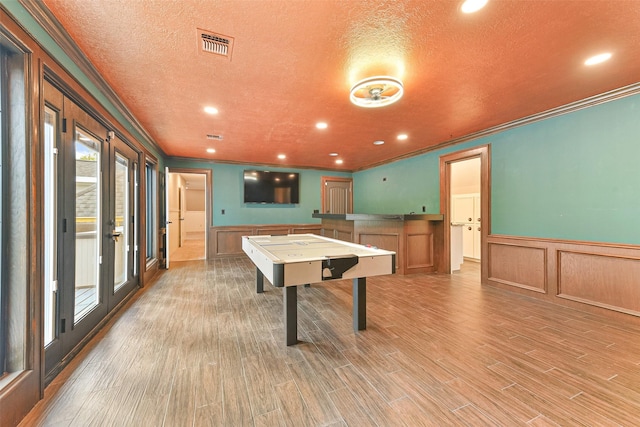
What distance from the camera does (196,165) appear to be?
6.01 metres

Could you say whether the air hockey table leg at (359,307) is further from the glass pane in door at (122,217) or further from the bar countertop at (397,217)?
the glass pane in door at (122,217)

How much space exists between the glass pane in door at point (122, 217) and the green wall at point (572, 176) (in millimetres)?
5269

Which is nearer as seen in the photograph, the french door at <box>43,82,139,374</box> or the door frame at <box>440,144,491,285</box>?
the french door at <box>43,82,139,374</box>

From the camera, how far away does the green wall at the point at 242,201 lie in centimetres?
621

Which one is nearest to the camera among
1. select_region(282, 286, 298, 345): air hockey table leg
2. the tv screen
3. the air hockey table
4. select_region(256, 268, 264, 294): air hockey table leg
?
the air hockey table

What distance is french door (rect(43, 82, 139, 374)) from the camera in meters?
1.79

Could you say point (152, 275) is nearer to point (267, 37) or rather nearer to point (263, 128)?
point (263, 128)

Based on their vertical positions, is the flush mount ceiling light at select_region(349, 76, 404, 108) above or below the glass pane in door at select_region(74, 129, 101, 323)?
above

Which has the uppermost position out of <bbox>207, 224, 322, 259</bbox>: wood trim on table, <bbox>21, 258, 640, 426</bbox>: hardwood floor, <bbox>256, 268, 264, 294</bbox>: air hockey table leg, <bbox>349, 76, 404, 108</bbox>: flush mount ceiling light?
<bbox>349, 76, 404, 108</bbox>: flush mount ceiling light

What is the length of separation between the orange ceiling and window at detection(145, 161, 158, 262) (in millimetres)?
1460

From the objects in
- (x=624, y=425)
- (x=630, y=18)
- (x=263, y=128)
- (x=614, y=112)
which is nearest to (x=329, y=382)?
(x=624, y=425)

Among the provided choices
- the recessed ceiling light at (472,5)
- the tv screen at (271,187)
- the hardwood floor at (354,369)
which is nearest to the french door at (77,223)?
the hardwood floor at (354,369)

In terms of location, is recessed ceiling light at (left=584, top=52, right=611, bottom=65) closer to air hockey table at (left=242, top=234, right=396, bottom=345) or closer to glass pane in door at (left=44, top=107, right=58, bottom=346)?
air hockey table at (left=242, top=234, right=396, bottom=345)

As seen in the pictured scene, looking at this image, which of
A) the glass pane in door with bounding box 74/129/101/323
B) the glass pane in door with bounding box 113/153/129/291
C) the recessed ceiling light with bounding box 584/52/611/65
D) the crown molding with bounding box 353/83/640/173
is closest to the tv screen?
the glass pane in door with bounding box 113/153/129/291
